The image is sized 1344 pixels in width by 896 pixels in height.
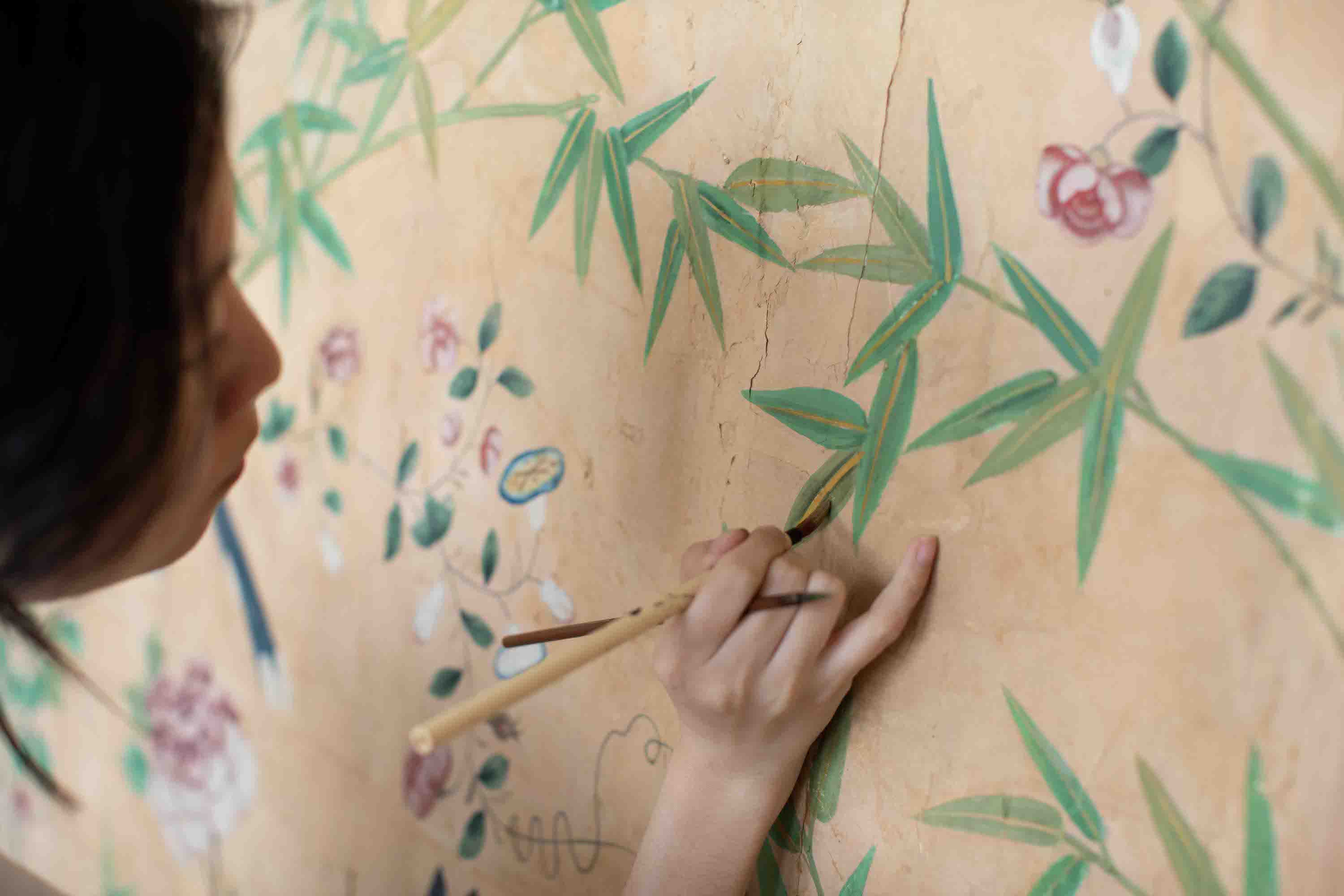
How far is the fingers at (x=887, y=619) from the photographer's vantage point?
0.49 metres

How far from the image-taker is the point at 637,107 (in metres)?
0.58

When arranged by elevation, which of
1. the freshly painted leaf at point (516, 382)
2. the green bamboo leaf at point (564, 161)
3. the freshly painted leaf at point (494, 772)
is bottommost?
the freshly painted leaf at point (494, 772)

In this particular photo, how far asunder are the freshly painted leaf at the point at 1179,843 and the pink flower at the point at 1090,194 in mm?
229

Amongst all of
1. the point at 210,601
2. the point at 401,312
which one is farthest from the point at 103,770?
the point at 401,312

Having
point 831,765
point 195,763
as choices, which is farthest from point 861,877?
point 195,763

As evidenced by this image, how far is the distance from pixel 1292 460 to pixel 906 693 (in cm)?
20

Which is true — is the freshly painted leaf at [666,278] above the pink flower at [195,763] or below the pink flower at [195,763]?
above

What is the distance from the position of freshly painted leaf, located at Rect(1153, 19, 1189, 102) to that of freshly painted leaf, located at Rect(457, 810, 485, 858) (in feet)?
1.91

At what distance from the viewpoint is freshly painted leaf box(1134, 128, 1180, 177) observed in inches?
16.2

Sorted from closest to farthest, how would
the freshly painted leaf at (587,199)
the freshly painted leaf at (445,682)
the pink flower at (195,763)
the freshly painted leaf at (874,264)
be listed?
the freshly painted leaf at (874,264)
the freshly painted leaf at (587,199)
the freshly painted leaf at (445,682)
the pink flower at (195,763)

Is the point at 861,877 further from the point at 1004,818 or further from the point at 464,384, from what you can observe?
the point at 464,384

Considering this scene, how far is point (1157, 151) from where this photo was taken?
42 centimetres

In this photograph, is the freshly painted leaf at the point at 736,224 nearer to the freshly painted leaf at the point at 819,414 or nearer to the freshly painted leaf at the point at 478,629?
the freshly painted leaf at the point at 819,414

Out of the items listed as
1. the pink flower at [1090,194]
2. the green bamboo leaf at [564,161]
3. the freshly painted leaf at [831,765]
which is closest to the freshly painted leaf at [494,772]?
the freshly painted leaf at [831,765]
